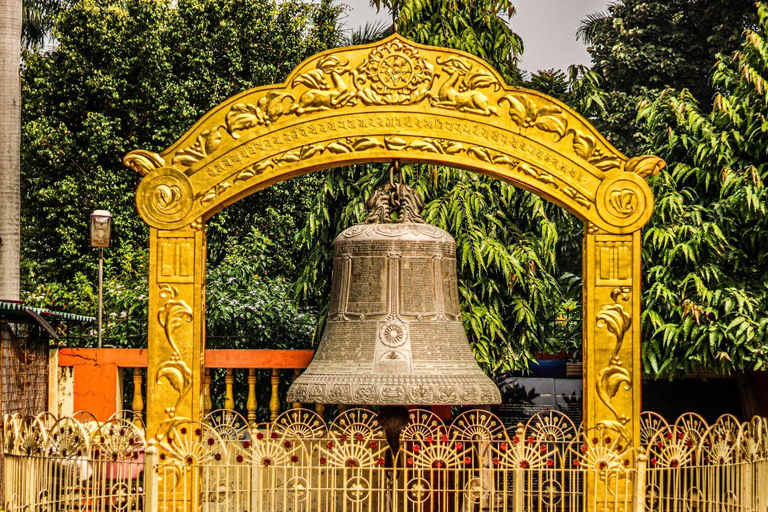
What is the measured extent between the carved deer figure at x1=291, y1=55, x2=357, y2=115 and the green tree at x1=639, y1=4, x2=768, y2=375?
3.46m

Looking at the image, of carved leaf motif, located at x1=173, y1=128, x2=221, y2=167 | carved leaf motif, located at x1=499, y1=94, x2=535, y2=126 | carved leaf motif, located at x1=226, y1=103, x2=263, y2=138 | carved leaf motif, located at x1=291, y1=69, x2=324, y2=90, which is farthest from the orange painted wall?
carved leaf motif, located at x1=499, y1=94, x2=535, y2=126

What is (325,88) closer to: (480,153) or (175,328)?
(480,153)

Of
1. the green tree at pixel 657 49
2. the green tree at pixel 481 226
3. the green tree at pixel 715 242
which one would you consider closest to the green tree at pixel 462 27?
the green tree at pixel 481 226

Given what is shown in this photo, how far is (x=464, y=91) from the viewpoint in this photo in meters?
6.55

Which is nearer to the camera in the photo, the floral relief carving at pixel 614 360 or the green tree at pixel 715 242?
the floral relief carving at pixel 614 360

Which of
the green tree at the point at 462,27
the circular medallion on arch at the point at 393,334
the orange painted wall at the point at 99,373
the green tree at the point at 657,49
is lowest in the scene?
the orange painted wall at the point at 99,373

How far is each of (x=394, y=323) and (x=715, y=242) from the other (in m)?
3.85

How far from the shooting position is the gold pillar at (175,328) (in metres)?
6.59

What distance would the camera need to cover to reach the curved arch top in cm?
652

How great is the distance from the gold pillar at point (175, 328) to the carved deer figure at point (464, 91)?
1.99 meters

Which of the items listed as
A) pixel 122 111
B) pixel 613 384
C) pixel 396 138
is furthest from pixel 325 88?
pixel 122 111

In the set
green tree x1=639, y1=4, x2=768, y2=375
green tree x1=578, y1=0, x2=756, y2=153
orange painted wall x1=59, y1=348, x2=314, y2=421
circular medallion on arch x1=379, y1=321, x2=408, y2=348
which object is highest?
green tree x1=578, y1=0, x2=756, y2=153

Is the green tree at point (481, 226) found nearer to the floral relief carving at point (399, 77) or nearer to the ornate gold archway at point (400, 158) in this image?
the ornate gold archway at point (400, 158)

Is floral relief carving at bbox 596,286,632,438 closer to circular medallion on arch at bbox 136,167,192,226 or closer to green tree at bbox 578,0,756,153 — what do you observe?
circular medallion on arch at bbox 136,167,192,226
